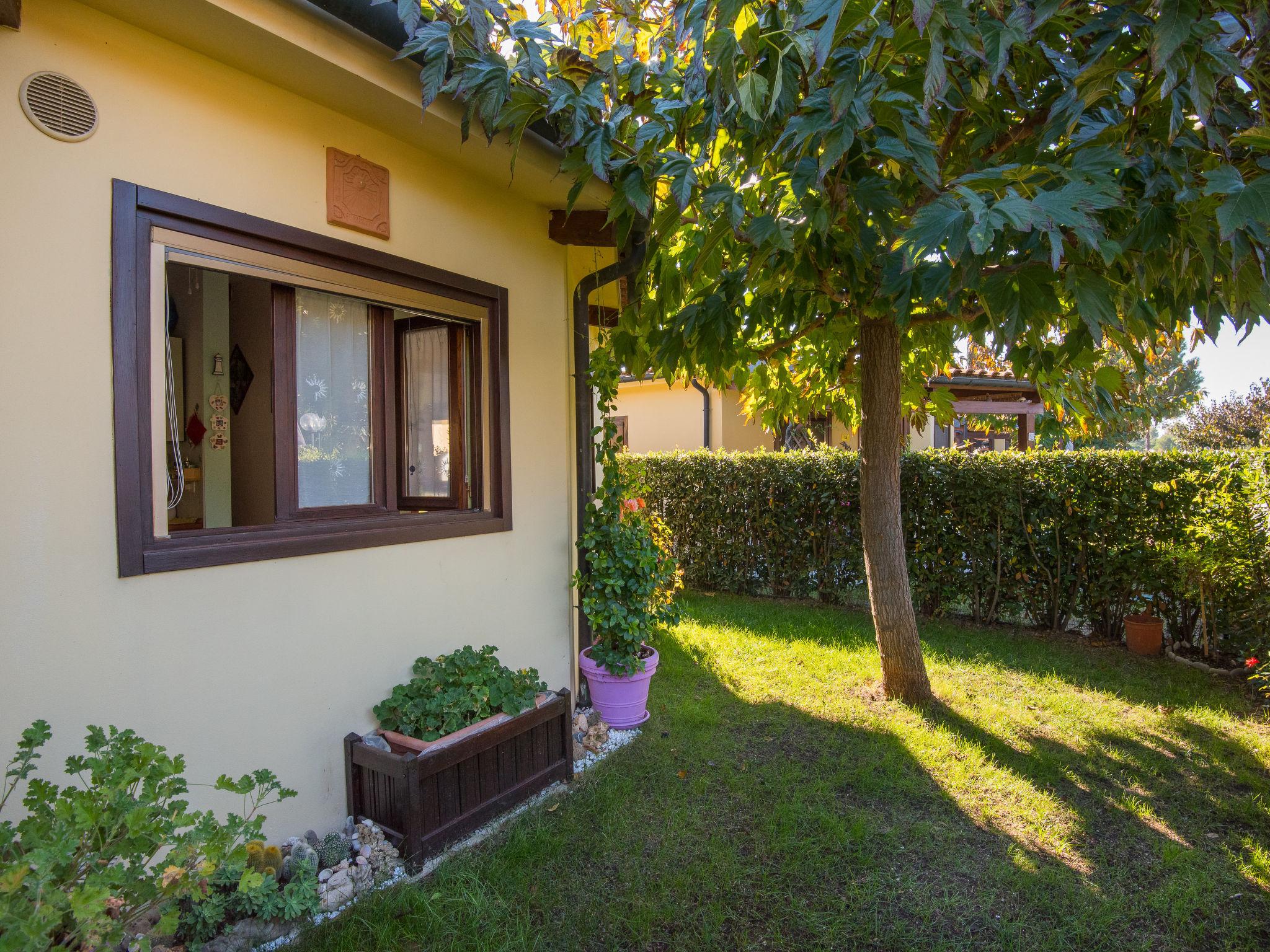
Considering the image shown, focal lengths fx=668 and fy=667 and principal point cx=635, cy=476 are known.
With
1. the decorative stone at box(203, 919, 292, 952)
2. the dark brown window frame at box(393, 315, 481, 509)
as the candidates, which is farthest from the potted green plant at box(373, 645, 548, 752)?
the dark brown window frame at box(393, 315, 481, 509)

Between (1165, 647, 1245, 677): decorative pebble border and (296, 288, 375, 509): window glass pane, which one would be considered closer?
(296, 288, 375, 509): window glass pane

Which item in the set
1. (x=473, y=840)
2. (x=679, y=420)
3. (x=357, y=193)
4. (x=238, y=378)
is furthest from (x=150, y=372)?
(x=679, y=420)

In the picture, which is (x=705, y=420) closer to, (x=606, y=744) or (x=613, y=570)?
(x=613, y=570)

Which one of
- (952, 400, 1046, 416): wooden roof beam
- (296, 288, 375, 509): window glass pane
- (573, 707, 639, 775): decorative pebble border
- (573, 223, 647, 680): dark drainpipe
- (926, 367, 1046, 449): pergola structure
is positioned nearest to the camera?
(296, 288, 375, 509): window glass pane

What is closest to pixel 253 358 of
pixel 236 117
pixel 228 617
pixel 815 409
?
pixel 236 117

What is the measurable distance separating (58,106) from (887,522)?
433 centimetres

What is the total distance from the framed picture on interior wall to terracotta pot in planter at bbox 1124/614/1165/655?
700 centimetres

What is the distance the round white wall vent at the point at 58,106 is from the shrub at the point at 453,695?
232 cm

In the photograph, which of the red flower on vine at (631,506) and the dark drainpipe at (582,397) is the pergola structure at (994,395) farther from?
the dark drainpipe at (582,397)

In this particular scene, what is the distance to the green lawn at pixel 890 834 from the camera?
2346 millimetres

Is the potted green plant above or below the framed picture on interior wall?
below

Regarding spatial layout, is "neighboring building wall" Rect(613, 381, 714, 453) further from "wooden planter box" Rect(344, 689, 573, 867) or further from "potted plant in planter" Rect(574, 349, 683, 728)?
"wooden planter box" Rect(344, 689, 573, 867)

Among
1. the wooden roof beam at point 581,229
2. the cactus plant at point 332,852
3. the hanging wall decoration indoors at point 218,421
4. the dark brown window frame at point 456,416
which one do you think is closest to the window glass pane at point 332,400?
the dark brown window frame at point 456,416

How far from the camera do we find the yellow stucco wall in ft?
6.61
